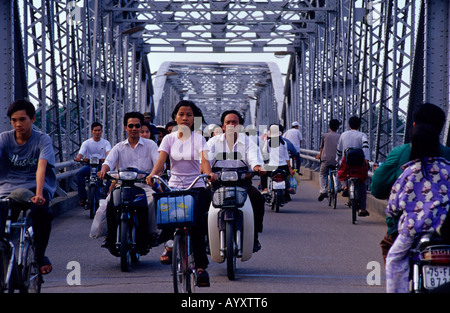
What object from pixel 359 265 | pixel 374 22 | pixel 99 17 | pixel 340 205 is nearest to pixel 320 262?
pixel 359 265

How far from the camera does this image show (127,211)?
765 cm

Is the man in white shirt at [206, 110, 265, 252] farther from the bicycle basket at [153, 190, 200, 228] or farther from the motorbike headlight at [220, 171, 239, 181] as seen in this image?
the bicycle basket at [153, 190, 200, 228]

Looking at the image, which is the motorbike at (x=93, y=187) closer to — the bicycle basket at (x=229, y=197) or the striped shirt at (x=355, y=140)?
the striped shirt at (x=355, y=140)

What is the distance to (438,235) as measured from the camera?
15.1ft

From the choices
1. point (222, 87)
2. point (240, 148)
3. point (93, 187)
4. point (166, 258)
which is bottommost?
point (222, 87)

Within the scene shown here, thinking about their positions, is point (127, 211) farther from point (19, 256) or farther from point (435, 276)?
point (435, 276)

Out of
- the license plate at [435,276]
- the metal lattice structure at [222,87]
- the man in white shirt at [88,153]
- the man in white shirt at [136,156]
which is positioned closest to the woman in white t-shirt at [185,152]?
the man in white shirt at [136,156]

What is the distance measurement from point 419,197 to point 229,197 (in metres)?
2.49

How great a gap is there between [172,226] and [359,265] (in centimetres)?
272

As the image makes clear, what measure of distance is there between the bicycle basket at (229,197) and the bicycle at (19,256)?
183 cm

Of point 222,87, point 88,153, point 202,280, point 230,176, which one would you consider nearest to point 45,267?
point 202,280

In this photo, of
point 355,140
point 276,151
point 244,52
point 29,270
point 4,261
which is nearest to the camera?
point 4,261

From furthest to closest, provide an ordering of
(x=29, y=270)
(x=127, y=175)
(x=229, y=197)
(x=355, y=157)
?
(x=355, y=157) → (x=127, y=175) → (x=229, y=197) → (x=29, y=270)
